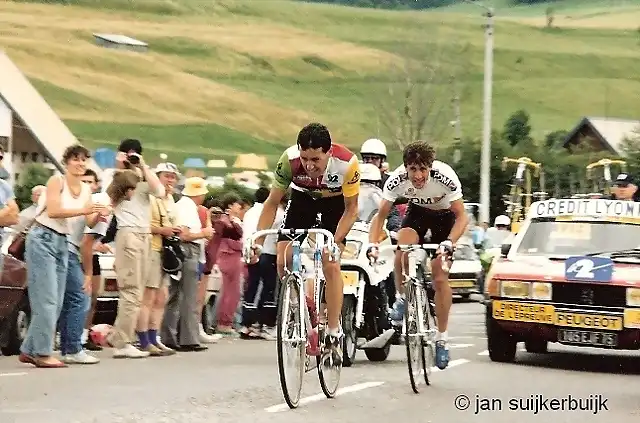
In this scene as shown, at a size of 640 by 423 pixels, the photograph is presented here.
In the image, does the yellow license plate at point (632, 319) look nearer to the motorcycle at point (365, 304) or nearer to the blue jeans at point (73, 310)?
the motorcycle at point (365, 304)

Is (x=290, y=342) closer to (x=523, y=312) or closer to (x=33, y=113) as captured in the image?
(x=523, y=312)

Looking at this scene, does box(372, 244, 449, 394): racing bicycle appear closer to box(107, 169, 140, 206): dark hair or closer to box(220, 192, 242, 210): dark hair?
box(107, 169, 140, 206): dark hair

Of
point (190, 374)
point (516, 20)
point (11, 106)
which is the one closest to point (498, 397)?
point (190, 374)

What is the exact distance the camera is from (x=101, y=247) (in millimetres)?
17875

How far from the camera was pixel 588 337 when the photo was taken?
49.9 feet

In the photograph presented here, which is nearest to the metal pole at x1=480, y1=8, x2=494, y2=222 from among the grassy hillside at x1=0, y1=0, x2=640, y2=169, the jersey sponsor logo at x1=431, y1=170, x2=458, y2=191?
the jersey sponsor logo at x1=431, y1=170, x2=458, y2=191

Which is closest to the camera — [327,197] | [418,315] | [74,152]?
[327,197]

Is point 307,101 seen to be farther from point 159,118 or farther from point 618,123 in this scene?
point 618,123

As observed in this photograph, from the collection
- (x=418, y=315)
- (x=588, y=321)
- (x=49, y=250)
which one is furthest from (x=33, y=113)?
(x=418, y=315)

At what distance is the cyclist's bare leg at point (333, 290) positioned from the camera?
1145cm

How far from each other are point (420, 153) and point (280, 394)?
7.57 ft

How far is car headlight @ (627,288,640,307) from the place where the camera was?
593 inches

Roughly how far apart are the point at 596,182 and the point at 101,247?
27705 mm

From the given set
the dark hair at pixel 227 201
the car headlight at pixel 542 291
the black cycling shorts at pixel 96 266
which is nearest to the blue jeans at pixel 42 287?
the black cycling shorts at pixel 96 266
